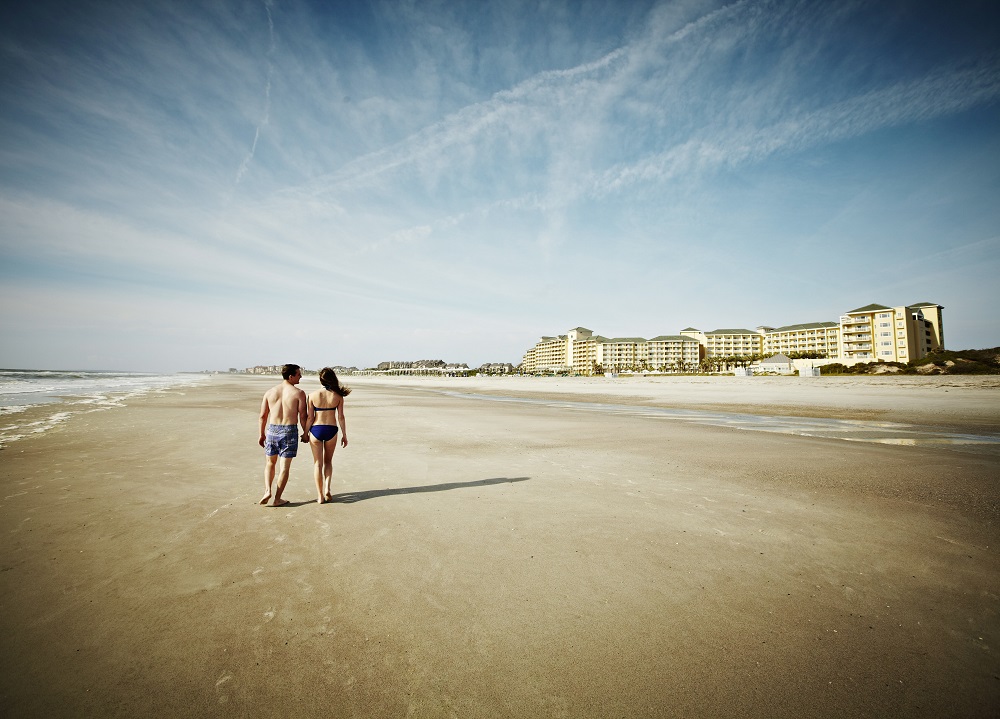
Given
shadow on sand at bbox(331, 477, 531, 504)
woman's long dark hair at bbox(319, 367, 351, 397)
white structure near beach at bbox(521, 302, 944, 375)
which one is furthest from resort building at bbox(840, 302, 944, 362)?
woman's long dark hair at bbox(319, 367, 351, 397)

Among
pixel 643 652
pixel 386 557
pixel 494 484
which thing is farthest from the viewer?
pixel 494 484

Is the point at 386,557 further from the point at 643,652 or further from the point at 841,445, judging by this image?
the point at 841,445

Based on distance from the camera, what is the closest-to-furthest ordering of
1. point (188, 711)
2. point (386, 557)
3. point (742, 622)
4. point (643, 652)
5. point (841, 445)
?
point (188, 711), point (643, 652), point (742, 622), point (386, 557), point (841, 445)

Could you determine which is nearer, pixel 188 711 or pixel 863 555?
pixel 188 711

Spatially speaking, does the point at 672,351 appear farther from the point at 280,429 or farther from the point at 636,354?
the point at 280,429

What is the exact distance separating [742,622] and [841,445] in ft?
34.3

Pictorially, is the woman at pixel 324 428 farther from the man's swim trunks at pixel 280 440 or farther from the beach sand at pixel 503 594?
the beach sand at pixel 503 594

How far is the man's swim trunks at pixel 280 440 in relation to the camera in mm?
6098

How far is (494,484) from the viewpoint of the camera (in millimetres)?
7137

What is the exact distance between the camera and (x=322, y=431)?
240 inches

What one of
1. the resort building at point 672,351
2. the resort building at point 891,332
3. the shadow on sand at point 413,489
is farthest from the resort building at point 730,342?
the shadow on sand at point 413,489

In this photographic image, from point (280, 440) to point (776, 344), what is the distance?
17106cm

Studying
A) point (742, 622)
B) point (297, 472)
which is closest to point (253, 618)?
point (742, 622)

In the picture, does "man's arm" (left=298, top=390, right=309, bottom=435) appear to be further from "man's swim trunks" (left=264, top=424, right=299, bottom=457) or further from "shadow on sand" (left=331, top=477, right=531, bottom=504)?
"shadow on sand" (left=331, top=477, right=531, bottom=504)
